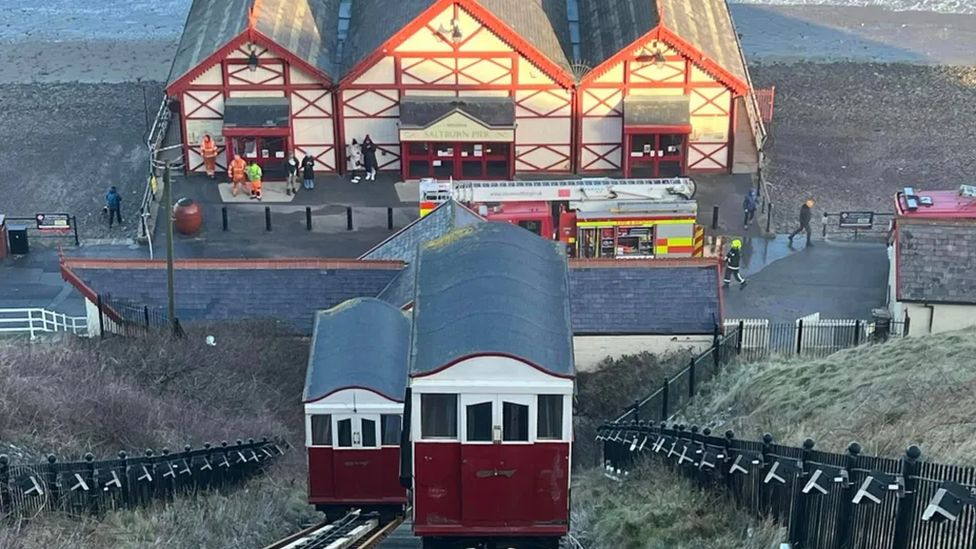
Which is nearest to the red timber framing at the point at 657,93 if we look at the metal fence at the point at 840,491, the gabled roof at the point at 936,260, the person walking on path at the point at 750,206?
the person walking on path at the point at 750,206

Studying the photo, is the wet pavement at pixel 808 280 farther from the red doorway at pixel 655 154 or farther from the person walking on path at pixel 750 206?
the red doorway at pixel 655 154

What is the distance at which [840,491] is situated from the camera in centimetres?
1362

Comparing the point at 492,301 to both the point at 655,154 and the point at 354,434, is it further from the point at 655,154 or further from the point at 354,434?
the point at 655,154

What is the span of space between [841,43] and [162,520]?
1719 inches

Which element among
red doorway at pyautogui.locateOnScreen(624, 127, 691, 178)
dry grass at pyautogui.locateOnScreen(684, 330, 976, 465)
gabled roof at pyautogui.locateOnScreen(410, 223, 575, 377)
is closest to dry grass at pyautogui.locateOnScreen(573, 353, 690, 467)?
dry grass at pyautogui.locateOnScreen(684, 330, 976, 465)

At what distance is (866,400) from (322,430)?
833 cm

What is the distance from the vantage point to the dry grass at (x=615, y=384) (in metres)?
27.0

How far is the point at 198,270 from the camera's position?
29.4 meters

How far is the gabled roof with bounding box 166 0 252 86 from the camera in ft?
125

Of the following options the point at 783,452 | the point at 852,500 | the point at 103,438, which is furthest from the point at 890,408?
the point at 103,438

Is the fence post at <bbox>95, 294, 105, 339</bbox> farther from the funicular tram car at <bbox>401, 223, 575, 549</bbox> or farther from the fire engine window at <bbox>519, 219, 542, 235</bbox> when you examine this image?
the funicular tram car at <bbox>401, 223, 575, 549</bbox>

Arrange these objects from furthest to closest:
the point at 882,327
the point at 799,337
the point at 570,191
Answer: the point at 570,191 → the point at 882,327 → the point at 799,337

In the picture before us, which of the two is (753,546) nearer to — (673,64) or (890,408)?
(890,408)

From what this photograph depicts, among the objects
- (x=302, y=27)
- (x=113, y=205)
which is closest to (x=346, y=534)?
(x=113, y=205)
